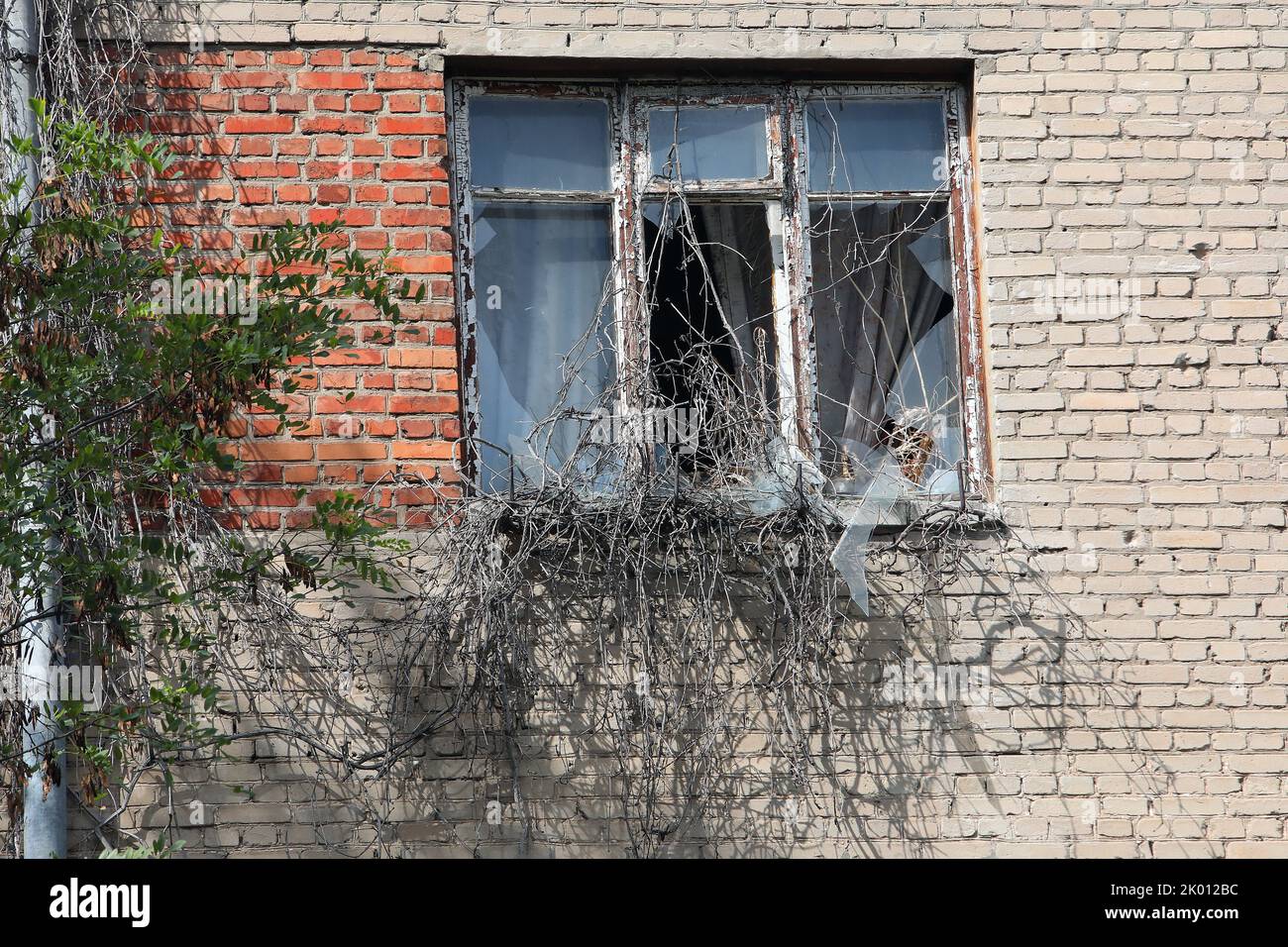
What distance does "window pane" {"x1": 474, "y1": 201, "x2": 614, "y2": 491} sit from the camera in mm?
5312

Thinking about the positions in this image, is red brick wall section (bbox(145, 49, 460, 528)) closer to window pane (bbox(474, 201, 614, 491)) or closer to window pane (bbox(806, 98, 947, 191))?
window pane (bbox(474, 201, 614, 491))

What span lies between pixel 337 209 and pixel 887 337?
204 centimetres

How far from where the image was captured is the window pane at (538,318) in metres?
5.31

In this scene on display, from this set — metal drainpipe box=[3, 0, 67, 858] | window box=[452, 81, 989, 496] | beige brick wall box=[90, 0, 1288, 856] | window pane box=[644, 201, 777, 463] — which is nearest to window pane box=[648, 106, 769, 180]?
window box=[452, 81, 989, 496]

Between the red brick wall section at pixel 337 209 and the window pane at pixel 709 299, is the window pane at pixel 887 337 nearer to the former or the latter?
the window pane at pixel 709 299

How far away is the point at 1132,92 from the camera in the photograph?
17.8 ft

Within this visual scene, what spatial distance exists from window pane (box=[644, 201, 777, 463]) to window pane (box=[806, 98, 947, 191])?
1.05 feet

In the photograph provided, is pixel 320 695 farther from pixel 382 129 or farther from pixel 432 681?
pixel 382 129

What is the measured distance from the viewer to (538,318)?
214 inches

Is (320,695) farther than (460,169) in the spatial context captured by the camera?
No

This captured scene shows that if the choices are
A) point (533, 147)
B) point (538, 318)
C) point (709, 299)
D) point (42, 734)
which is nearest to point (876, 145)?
point (709, 299)

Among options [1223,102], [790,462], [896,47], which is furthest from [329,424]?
[1223,102]

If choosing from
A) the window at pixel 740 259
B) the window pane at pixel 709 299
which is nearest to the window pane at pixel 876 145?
the window at pixel 740 259

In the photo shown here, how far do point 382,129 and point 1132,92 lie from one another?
272cm
